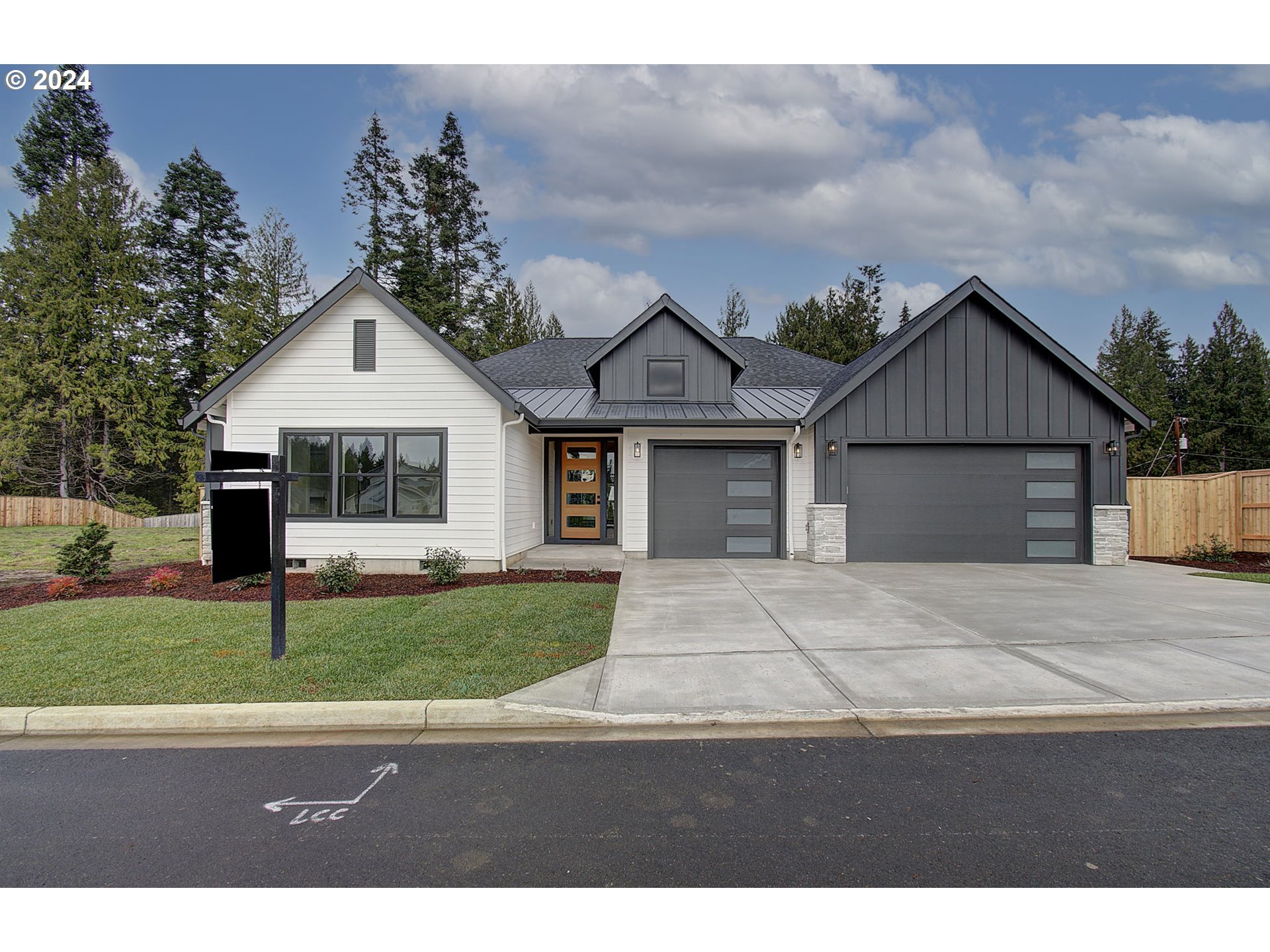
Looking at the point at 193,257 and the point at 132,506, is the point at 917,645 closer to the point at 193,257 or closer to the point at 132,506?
the point at 132,506

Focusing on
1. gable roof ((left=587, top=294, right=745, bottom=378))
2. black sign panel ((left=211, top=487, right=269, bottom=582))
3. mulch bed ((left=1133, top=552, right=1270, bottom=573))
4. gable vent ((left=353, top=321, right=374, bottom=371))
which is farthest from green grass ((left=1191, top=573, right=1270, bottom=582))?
gable vent ((left=353, top=321, right=374, bottom=371))

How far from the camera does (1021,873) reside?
2.37 m

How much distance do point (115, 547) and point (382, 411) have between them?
9086 mm

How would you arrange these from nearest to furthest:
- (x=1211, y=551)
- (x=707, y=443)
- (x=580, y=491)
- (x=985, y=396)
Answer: (x=985, y=396) < (x=707, y=443) < (x=1211, y=551) < (x=580, y=491)

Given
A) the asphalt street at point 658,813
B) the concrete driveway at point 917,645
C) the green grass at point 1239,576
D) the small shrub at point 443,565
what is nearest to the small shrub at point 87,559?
the small shrub at point 443,565

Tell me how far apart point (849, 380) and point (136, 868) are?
37.0 feet

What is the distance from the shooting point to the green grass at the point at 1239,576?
949cm

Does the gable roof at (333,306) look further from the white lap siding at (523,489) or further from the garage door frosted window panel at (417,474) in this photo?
the garage door frosted window panel at (417,474)

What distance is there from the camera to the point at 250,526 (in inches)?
209

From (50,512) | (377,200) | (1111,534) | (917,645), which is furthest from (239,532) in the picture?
A: (377,200)

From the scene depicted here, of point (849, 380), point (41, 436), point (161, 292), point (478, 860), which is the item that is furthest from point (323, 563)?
point (161, 292)

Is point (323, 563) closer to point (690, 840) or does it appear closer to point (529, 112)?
point (690, 840)

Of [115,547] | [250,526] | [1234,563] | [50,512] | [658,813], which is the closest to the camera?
[658,813]

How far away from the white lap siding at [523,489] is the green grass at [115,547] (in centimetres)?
702
